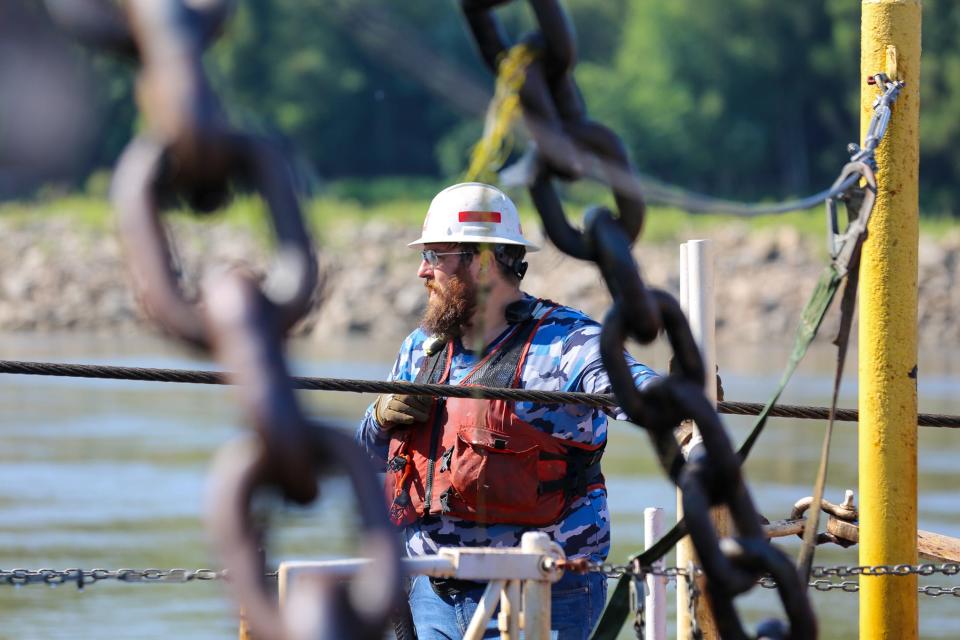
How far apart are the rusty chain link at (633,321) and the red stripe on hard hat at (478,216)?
8.19 ft

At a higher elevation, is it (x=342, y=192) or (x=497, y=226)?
(x=342, y=192)

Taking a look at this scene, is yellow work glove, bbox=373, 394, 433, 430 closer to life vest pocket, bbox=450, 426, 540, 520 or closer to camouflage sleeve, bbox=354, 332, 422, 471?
camouflage sleeve, bbox=354, 332, 422, 471

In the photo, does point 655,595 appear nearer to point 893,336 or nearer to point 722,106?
point 893,336

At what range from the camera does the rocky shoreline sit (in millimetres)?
37062

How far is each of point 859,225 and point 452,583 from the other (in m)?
1.50

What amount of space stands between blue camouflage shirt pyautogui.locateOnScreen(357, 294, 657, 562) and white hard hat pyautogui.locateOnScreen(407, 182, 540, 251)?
0.25 metres

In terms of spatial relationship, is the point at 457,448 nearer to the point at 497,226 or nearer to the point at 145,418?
the point at 497,226

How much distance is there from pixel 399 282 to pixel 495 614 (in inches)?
1337

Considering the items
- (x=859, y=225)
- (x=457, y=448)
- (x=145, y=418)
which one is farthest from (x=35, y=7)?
(x=145, y=418)

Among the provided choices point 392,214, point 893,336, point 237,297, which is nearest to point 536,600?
point 893,336

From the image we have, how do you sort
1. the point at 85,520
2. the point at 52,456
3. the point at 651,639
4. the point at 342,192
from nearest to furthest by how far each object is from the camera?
1. the point at 651,639
2. the point at 85,520
3. the point at 52,456
4. the point at 342,192

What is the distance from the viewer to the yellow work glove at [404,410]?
4.93m

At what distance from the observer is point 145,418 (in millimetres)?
24578

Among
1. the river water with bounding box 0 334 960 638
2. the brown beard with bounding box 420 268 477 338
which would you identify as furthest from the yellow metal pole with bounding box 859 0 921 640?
the river water with bounding box 0 334 960 638
